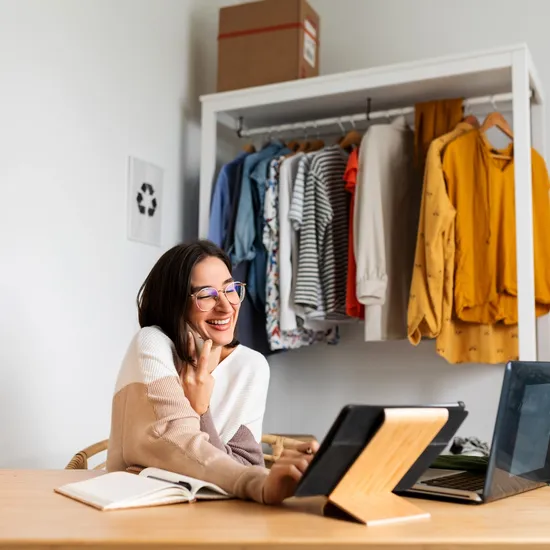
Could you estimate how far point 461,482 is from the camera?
1.23m

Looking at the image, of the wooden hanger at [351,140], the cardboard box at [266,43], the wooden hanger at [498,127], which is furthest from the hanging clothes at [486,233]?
the cardboard box at [266,43]

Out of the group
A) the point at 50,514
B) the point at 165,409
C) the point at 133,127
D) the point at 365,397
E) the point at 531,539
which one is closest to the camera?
the point at 531,539

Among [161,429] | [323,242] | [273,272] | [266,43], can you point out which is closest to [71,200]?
[273,272]

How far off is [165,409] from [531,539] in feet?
2.09

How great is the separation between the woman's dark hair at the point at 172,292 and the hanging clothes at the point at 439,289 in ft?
3.76

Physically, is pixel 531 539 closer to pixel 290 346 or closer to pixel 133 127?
pixel 290 346

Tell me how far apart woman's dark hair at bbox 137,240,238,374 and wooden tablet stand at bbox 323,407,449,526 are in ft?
2.16

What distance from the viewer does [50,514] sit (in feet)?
3.24

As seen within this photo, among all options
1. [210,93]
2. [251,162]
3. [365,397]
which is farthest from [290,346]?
[210,93]

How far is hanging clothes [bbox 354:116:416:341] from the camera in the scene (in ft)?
9.14

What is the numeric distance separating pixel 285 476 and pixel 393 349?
2.32 metres

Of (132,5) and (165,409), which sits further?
(132,5)

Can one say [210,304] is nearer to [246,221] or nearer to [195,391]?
[195,391]

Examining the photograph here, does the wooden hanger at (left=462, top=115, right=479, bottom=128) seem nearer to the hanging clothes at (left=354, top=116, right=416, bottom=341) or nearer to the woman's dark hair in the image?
the hanging clothes at (left=354, top=116, right=416, bottom=341)
